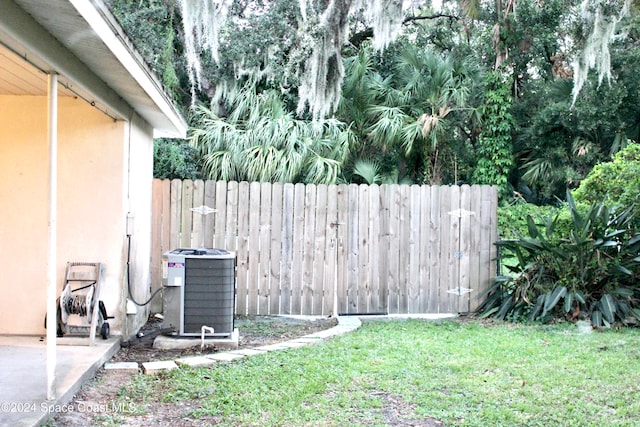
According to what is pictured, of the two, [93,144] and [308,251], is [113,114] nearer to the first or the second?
[93,144]

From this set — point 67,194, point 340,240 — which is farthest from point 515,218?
point 67,194

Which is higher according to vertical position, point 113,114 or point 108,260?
point 113,114

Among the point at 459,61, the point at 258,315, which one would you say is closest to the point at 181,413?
the point at 258,315

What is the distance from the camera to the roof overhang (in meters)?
2.73

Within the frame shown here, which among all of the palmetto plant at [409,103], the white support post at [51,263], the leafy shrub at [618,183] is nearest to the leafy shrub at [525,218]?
the leafy shrub at [618,183]

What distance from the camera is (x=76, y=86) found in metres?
3.79

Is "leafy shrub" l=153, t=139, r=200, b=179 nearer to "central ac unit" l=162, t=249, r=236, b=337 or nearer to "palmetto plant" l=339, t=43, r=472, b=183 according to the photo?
"palmetto plant" l=339, t=43, r=472, b=183

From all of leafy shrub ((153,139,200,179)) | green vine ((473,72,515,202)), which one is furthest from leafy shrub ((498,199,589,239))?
leafy shrub ((153,139,200,179))

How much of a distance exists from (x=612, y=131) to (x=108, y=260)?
11128 millimetres

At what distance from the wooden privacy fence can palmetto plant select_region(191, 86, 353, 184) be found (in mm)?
2267

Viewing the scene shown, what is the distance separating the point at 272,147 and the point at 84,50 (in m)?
5.50

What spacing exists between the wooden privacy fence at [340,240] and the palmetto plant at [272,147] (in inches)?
89.3

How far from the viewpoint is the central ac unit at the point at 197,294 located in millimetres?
4973

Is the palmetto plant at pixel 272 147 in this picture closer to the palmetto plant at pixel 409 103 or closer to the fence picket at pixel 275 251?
the palmetto plant at pixel 409 103
